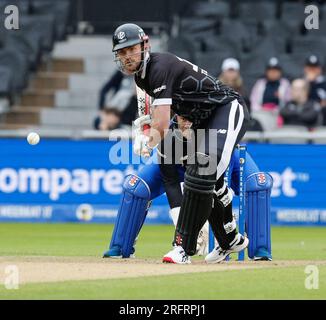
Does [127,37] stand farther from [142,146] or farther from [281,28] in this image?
[281,28]

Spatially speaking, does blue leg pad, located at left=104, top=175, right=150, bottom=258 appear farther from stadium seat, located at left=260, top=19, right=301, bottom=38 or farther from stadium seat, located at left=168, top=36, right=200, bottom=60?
stadium seat, located at left=260, top=19, right=301, bottom=38

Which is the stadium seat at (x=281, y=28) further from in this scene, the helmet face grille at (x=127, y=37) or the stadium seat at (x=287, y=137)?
the helmet face grille at (x=127, y=37)

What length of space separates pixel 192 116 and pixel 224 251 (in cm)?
141

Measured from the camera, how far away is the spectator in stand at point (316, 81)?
19547 mm

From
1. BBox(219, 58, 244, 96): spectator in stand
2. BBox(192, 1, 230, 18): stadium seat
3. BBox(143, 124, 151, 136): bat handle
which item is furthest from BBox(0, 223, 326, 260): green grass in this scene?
BBox(192, 1, 230, 18): stadium seat

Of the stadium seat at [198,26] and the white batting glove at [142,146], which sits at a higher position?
the stadium seat at [198,26]

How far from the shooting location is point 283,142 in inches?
719

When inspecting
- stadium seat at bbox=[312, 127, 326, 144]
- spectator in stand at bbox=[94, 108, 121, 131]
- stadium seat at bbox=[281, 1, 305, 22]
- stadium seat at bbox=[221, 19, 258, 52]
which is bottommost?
stadium seat at bbox=[312, 127, 326, 144]

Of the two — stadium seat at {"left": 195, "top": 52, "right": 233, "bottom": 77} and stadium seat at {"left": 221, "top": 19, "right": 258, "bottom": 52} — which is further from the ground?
stadium seat at {"left": 221, "top": 19, "right": 258, "bottom": 52}

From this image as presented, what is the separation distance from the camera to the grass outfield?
28.0ft

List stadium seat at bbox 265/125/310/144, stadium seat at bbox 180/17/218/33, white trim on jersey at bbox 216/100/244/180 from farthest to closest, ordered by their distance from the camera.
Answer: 1. stadium seat at bbox 180/17/218/33
2. stadium seat at bbox 265/125/310/144
3. white trim on jersey at bbox 216/100/244/180

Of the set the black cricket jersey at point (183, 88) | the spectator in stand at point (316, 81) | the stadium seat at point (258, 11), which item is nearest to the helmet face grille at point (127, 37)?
the black cricket jersey at point (183, 88)
